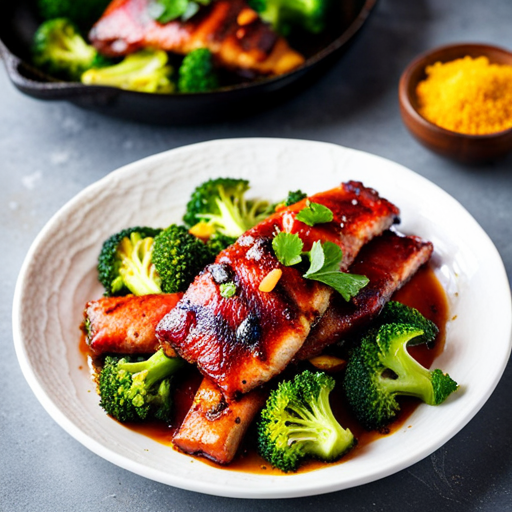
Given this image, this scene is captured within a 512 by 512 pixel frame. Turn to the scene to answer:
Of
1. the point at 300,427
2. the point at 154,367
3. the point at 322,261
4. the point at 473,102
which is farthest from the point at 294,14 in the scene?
the point at 300,427

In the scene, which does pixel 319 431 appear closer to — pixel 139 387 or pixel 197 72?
pixel 139 387

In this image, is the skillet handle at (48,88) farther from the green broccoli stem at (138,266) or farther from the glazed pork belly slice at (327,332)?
the glazed pork belly slice at (327,332)

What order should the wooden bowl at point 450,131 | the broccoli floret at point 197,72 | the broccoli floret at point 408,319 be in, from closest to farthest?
the broccoli floret at point 408,319 < the wooden bowl at point 450,131 < the broccoli floret at point 197,72

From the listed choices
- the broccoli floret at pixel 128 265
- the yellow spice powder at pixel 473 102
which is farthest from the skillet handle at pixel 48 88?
the yellow spice powder at pixel 473 102

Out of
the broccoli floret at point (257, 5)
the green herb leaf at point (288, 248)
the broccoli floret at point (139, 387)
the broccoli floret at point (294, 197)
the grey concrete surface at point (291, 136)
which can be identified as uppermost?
the green herb leaf at point (288, 248)

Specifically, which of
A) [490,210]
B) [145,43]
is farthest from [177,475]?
[145,43]

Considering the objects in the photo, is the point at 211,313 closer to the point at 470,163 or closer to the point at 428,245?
the point at 428,245
